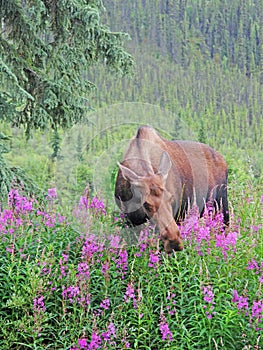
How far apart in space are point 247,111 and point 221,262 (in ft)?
277

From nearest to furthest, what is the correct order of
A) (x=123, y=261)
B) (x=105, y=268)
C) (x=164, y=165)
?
(x=105, y=268) < (x=123, y=261) < (x=164, y=165)

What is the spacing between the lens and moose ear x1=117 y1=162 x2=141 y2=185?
566 centimetres

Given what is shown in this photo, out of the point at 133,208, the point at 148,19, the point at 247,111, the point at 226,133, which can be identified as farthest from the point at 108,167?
the point at 148,19

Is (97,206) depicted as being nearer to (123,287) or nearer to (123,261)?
(123,261)

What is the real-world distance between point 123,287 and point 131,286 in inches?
15.4

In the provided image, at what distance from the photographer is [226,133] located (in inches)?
2867

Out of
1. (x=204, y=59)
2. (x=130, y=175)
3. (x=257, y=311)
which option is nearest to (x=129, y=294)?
(x=257, y=311)

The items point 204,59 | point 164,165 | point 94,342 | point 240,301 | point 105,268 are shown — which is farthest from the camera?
point 204,59

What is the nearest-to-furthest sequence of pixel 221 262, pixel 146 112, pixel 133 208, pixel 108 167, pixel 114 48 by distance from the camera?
pixel 221 262 < pixel 133 208 < pixel 108 167 < pixel 146 112 < pixel 114 48

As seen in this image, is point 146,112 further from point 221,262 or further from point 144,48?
point 144,48

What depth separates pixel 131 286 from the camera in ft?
15.6

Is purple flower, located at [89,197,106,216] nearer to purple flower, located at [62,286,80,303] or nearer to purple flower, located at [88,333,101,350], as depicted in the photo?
purple flower, located at [62,286,80,303]

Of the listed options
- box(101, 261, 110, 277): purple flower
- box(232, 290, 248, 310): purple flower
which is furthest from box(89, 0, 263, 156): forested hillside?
box(232, 290, 248, 310): purple flower

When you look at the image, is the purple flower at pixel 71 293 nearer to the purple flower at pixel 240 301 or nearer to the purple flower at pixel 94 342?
the purple flower at pixel 94 342
